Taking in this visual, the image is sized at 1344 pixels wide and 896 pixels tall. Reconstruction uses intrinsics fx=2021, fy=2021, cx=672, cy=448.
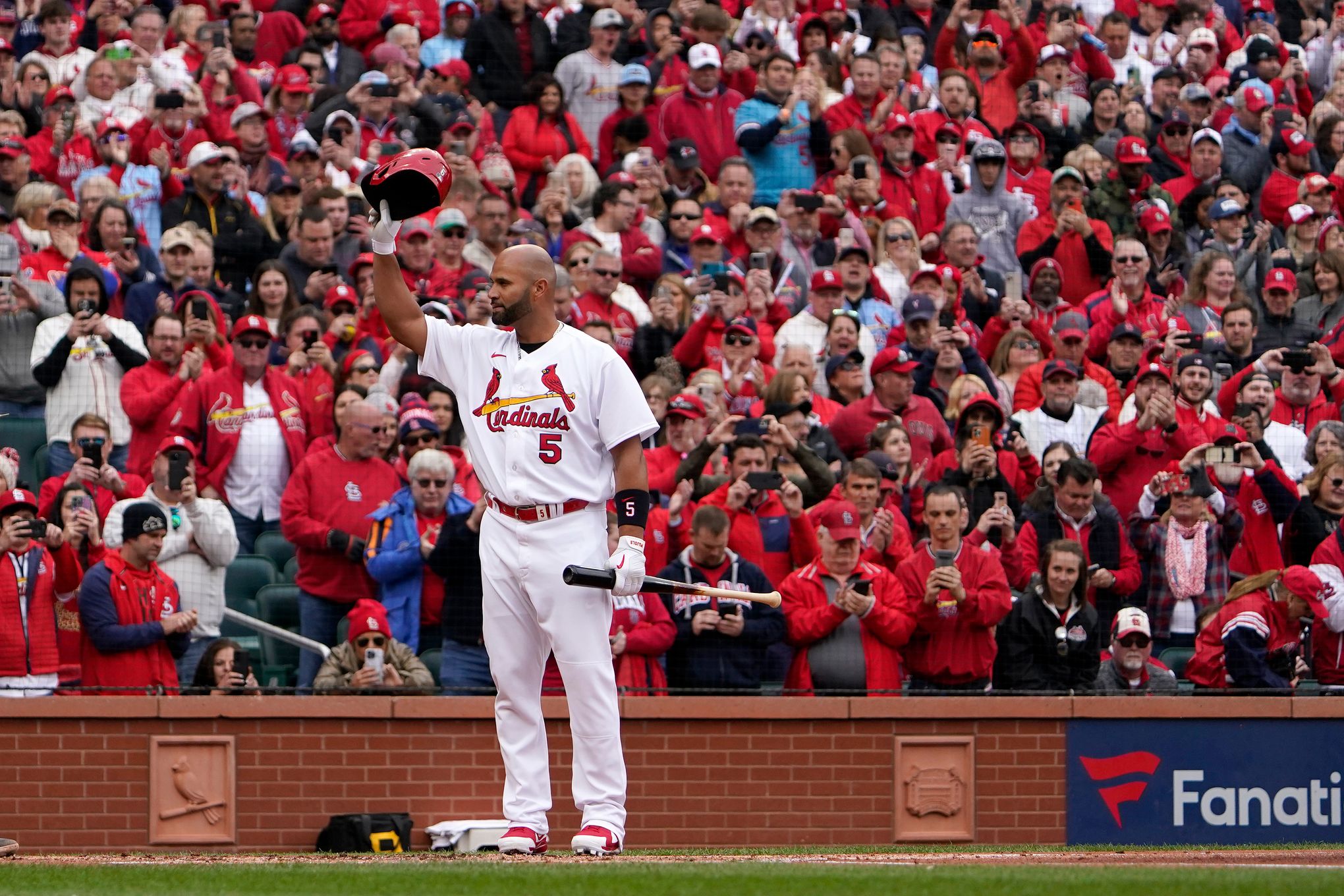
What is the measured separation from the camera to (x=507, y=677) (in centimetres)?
629

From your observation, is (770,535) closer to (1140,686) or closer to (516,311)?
(1140,686)

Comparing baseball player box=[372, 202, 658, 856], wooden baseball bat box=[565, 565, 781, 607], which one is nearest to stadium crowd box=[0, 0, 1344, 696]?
baseball player box=[372, 202, 658, 856]

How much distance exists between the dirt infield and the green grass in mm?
160

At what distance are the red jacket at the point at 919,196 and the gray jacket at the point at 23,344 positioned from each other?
5.57m

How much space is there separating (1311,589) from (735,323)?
3548 millimetres

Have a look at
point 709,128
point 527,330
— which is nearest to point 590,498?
point 527,330

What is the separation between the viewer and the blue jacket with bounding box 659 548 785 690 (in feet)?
29.1

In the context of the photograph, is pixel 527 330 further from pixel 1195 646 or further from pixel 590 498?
pixel 1195 646

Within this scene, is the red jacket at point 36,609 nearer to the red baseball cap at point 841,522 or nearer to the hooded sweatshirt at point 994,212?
the red baseball cap at point 841,522

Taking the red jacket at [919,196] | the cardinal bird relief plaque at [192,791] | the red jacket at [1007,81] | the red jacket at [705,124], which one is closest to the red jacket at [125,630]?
the cardinal bird relief plaque at [192,791]

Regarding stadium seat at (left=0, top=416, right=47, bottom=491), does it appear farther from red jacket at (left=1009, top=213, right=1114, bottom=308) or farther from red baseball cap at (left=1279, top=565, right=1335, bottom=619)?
red jacket at (left=1009, top=213, right=1114, bottom=308)

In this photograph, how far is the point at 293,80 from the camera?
44.9 feet

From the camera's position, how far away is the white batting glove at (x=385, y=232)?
6.28 metres

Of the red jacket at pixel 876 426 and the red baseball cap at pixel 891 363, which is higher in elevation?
the red baseball cap at pixel 891 363
